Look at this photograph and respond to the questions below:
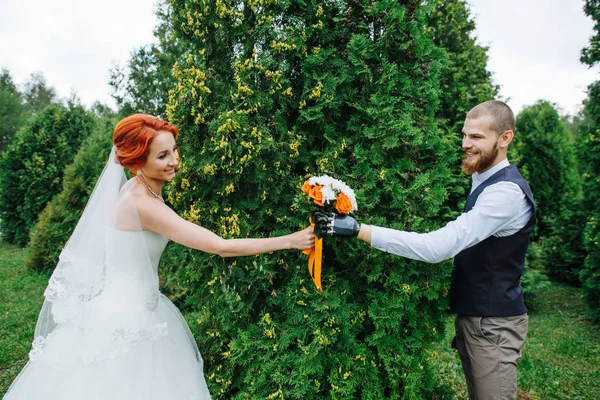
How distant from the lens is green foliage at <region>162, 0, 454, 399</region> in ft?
10.7

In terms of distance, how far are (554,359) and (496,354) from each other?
13.5 feet

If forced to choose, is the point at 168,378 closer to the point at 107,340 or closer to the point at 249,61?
the point at 107,340

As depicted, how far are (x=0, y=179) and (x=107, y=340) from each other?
15364 millimetres

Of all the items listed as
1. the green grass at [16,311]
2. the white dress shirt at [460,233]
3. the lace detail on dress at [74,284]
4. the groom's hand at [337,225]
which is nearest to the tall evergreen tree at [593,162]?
the white dress shirt at [460,233]

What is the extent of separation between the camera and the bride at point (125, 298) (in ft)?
9.02

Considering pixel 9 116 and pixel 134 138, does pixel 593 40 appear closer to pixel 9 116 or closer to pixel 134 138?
pixel 134 138

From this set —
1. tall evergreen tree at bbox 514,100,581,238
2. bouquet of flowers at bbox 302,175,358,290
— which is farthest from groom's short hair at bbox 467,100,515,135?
tall evergreen tree at bbox 514,100,581,238

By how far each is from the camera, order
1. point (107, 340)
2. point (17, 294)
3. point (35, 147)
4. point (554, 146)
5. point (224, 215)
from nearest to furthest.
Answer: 1. point (107, 340)
2. point (224, 215)
3. point (17, 294)
4. point (554, 146)
5. point (35, 147)

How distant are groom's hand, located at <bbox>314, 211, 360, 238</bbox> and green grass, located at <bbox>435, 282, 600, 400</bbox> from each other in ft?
10.7

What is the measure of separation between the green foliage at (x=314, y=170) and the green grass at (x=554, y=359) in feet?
7.71

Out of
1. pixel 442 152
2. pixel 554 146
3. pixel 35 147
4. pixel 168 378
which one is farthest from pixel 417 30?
pixel 35 147

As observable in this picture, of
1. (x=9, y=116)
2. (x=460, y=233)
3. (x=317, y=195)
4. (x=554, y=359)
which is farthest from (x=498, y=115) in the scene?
(x=9, y=116)

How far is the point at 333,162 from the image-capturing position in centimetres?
335

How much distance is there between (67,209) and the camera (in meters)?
10.4
